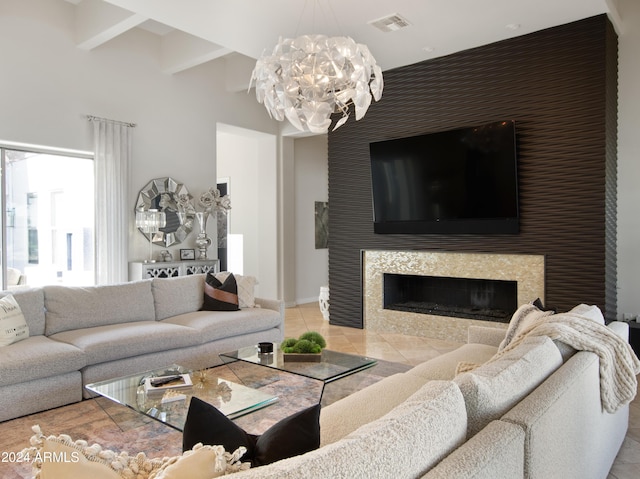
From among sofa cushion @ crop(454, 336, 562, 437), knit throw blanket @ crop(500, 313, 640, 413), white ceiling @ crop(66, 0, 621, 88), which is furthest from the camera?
white ceiling @ crop(66, 0, 621, 88)

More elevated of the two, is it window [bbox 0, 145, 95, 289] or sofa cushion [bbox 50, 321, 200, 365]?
window [bbox 0, 145, 95, 289]

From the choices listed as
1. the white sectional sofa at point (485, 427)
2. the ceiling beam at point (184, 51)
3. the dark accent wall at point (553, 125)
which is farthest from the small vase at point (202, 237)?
the white sectional sofa at point (485, 427)

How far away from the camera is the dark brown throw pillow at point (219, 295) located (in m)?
4.68

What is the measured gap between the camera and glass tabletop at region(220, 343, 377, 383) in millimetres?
3006

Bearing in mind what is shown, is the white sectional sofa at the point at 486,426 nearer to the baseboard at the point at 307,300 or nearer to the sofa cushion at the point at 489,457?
the sofa cushion at the point at 489,457

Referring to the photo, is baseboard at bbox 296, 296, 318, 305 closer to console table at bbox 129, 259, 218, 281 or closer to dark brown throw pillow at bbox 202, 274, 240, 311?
console table at bbox 129, 259, 218, 281

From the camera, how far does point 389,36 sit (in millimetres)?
4586

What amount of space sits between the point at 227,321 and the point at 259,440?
313 cm

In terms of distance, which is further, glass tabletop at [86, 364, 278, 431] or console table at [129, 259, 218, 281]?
console table at [129, 259, 218, 281]

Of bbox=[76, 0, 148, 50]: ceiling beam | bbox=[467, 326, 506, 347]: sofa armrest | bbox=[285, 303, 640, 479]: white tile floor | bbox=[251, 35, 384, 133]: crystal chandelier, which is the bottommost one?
bbox=[285, 303, 640, 479]: white tile floor

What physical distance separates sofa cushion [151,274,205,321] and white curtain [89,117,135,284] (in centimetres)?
126

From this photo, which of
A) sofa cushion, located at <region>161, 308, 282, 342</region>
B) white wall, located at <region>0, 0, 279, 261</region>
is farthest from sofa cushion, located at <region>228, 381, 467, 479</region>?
white wall, located at <region>0, 0, 279, 261</region>

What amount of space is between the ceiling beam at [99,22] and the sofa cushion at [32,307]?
2.71 metres

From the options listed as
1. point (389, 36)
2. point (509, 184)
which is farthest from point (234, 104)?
point (509, 184)
